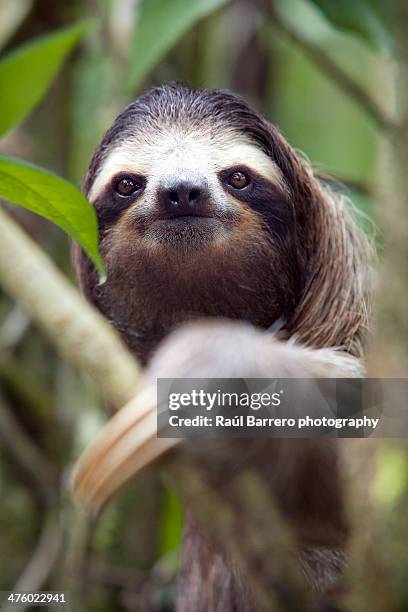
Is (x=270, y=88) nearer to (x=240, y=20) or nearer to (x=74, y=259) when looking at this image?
(x=240, y=20)

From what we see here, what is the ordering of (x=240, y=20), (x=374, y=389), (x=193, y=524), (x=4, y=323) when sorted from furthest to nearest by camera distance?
(x=240, y=20), (x=4, y=323), (x=193, y=524), (x=374, y=389)

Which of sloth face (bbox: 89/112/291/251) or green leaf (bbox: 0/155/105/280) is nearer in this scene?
green leaf (bbox: 0/155/105/280)

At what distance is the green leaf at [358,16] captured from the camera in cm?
160

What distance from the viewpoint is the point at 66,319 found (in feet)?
3.83

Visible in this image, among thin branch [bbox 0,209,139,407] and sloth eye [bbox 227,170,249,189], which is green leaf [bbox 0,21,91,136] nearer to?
thin branch [bbox 0,209,139,407]

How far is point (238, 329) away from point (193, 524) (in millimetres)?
610

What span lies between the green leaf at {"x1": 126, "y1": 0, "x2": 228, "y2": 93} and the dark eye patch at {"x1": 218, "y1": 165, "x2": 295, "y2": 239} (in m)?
0.45

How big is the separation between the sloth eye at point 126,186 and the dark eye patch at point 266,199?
0.12 meters

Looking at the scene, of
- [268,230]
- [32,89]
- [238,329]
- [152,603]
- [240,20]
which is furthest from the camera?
[240,20]

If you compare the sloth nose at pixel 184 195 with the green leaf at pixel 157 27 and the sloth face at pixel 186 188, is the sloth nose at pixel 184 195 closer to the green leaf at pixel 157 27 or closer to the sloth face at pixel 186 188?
the sloth face at pixel 186 188

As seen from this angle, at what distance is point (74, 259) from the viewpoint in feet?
4.51

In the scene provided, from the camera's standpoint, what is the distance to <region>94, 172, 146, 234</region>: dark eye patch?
1168 mm

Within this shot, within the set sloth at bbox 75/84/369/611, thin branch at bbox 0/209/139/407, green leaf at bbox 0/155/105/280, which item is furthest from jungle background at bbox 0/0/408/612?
green leaf at bbox 0/155/105/280

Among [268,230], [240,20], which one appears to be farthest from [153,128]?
[240,20]
